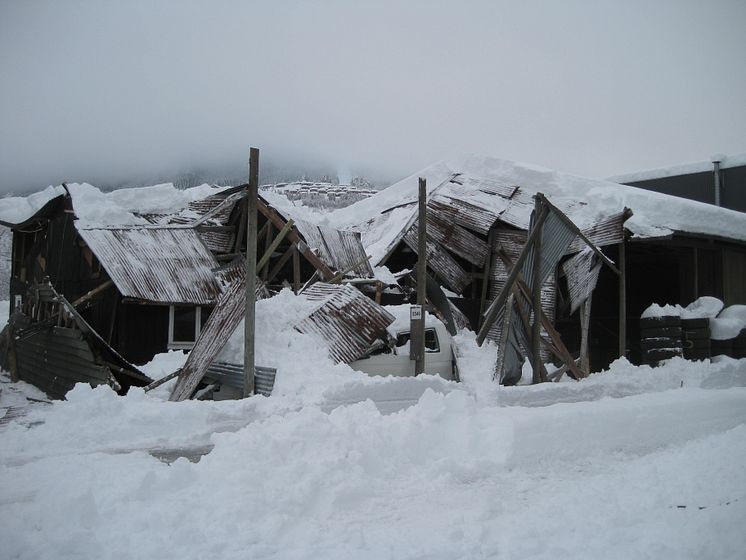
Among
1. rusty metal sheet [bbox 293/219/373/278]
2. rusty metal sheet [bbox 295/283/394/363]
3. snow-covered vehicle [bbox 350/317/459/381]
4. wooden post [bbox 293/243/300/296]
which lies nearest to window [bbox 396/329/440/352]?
snow-covered vehicle [bbox 350/317/459/381]

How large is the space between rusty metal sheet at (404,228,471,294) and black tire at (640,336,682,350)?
719cm

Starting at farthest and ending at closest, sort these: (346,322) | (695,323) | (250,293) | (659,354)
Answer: (695,323) < (659,354) < (346,322) < (250,293)

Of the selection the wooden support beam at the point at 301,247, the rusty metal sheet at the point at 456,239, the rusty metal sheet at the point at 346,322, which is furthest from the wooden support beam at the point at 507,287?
the rusty metal sheet at the point at 456,239

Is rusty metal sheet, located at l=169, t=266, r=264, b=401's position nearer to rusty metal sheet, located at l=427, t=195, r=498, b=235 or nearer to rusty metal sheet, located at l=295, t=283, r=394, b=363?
rusty metal sheet, located at l=295, t=283, r=394, b=363

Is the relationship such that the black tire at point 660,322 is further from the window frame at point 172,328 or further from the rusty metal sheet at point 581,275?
the window frame at point 172,328

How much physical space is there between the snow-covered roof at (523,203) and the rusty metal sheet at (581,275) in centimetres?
Result: 132

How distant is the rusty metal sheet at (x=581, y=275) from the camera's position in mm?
19328

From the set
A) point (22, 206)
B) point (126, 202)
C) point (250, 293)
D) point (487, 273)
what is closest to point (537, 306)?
point (250, 293)

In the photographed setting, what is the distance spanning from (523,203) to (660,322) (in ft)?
→ 27.3

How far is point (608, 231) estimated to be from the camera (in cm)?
1961

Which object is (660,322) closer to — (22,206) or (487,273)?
(487,273)

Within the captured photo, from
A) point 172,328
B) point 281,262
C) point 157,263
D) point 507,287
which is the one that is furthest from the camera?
point 281,262

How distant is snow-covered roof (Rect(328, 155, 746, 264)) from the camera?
20.2m

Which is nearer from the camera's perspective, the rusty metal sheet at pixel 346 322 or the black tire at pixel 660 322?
the rusty metal sheet at pixel 346 322
